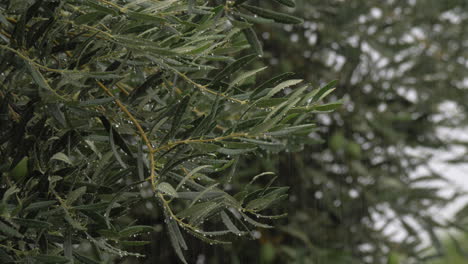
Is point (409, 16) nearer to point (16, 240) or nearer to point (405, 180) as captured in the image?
point (405, 180)

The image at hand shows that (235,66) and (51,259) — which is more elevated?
(235,66)

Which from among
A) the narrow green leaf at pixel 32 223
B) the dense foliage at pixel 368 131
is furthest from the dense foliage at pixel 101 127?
the dense foliage at pixel 368 131

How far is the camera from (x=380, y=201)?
6.20 feet

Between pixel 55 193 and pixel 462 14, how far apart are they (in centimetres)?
194

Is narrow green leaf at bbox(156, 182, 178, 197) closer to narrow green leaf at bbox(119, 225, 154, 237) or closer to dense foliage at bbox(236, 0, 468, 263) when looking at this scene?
narrow green leaf at bbox(119, 225, 154, 237)

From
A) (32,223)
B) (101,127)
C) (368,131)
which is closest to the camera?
(32,223)

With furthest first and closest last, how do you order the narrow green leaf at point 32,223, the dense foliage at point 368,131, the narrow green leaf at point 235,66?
the dense foliage at point 368,131
the narrow green leaf at point 235,66
the narrow green leaf at point 32,223

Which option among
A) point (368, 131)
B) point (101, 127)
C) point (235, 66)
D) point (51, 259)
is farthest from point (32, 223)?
point (368, 131)

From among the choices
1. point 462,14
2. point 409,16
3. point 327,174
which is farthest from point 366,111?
point 462,14

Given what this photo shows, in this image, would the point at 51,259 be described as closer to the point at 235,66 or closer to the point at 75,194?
the point at 75,194

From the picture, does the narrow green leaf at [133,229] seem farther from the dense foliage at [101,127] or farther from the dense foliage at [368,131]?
the dense foliage at [368,131]

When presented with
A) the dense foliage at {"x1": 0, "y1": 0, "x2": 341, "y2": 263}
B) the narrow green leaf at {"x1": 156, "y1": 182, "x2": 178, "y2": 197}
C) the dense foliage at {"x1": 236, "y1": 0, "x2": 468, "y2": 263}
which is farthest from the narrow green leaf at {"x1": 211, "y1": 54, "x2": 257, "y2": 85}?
the dense foliage at {"x1": 236, "y1": 0, "x2": 468, "y2": 263}

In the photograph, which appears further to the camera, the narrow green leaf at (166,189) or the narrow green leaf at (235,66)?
the narrow green leaf at (235,66)

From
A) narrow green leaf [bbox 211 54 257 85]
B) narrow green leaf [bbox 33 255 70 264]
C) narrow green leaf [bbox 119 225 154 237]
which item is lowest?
narrow green leaf [bbox 119 225 154 237]
